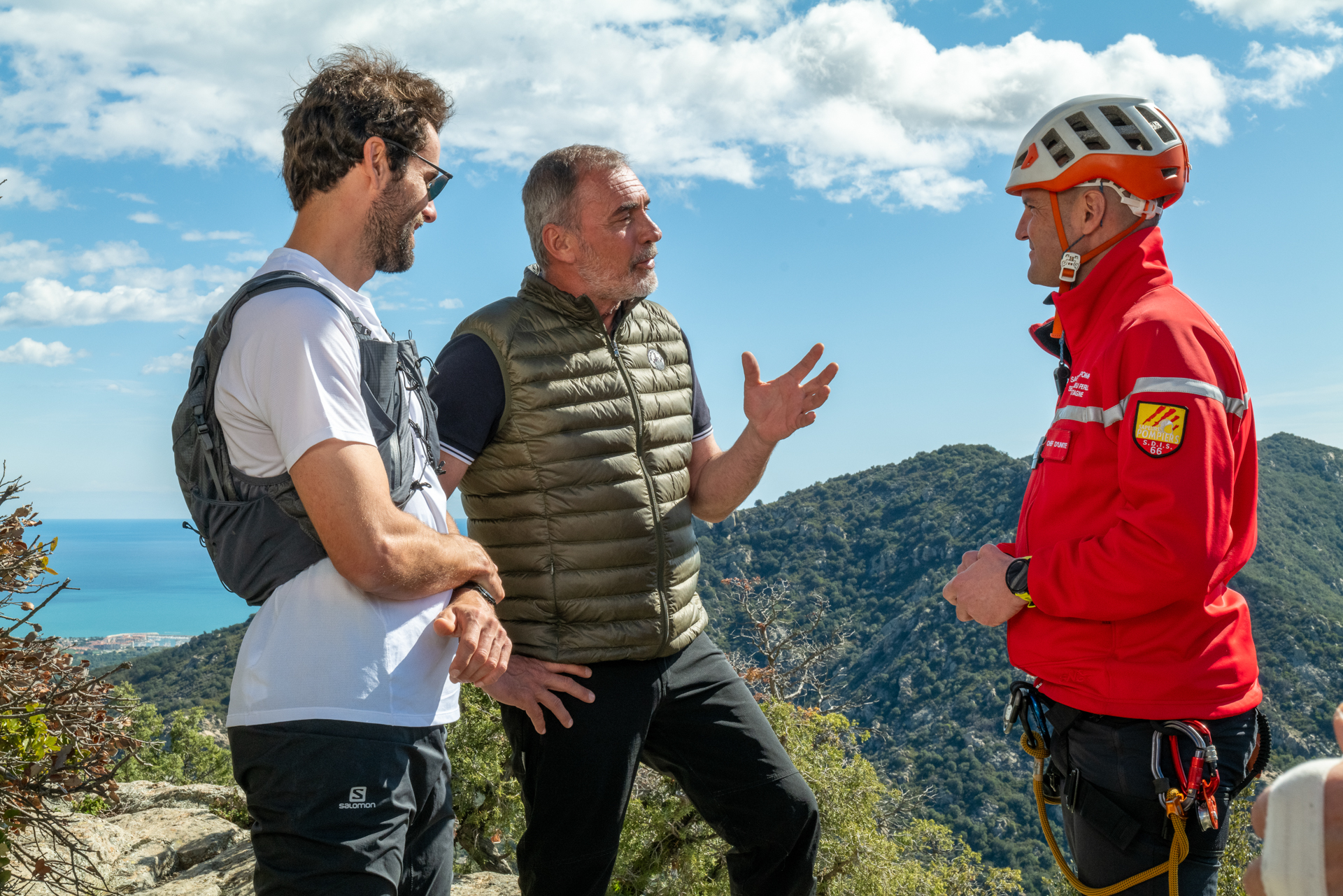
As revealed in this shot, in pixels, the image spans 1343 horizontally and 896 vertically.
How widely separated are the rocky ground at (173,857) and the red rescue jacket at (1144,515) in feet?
12.9

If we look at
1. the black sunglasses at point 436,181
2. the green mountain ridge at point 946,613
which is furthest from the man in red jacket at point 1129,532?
the green mountain ridge at point 946,613

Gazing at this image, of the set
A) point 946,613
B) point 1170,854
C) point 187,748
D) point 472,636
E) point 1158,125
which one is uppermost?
point 1158,125

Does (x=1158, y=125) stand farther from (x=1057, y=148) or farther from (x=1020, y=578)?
(x=1020, y=578)

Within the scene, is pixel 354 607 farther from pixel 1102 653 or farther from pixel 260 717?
pixel 1102 653

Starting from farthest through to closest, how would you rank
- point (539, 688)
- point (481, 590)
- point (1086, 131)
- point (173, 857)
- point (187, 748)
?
point (187, 748) < point (173, 857) < point (539, 688) < point (1086, 131) < point (481, 590)

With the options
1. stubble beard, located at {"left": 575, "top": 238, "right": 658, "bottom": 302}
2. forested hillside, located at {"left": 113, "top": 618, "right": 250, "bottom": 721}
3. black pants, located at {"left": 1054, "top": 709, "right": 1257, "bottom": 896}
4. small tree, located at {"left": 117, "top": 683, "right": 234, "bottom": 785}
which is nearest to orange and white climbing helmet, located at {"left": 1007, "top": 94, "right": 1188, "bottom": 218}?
stubble beard, located at {"left": 575, "top": 238, "right": 658, "bottom": 302}

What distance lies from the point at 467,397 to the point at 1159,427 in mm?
1881

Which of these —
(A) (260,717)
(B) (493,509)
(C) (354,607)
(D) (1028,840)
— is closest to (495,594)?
(C) (354,607)

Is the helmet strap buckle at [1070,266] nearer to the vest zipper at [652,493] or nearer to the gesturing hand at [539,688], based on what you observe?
the vest zipper at [652,493]

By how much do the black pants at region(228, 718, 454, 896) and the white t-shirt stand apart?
36mm

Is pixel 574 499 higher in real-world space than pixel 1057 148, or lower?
lower

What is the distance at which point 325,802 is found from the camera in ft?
5.94

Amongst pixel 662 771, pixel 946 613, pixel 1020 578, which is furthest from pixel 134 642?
pixel 1020 578

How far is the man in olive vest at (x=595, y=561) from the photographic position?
2904 mm
